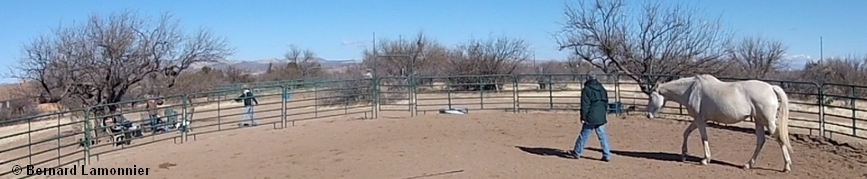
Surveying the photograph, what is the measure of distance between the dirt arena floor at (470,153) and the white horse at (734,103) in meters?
0.39

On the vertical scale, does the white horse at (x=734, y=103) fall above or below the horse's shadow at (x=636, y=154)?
above

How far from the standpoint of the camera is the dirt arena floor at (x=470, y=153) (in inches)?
318

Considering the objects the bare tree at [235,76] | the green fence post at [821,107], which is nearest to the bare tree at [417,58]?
the bare tree at [235,76]

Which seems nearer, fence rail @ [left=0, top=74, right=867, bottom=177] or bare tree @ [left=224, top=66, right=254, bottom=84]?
fence rail @ [left=0, top=74, right=867, bottom=177]

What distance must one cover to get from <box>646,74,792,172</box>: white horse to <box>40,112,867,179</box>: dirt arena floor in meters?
0.39

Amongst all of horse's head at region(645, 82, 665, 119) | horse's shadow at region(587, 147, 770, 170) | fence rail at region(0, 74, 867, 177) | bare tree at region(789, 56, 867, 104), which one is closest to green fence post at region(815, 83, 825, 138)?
fence rail at region(0, 74, 867, 177)

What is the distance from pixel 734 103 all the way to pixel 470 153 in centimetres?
340

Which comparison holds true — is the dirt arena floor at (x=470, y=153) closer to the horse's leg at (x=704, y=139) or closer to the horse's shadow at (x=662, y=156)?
the horse's shadow at (x=662, y=156)

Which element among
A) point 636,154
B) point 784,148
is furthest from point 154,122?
point 784,148

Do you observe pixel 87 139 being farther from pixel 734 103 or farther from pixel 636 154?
pixel 734 103

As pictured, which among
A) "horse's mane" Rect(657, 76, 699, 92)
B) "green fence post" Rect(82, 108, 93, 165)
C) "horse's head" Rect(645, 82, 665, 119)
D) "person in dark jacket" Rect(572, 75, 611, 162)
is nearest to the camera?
"horse's mane" Rect(657, 76, 699, 92)

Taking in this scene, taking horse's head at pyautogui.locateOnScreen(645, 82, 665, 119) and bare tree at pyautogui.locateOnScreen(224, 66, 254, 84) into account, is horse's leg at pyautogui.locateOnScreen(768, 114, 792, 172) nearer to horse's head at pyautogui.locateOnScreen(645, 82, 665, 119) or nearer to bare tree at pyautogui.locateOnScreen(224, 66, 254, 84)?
horse's head at pyautogui.locateOnScreen(645, 82, 665, 119)

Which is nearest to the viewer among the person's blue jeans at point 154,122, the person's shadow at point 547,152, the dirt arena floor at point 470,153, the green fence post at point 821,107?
the dirt arena floor at point 470,153

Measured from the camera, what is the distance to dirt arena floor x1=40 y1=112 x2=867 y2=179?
8086 millimetres
